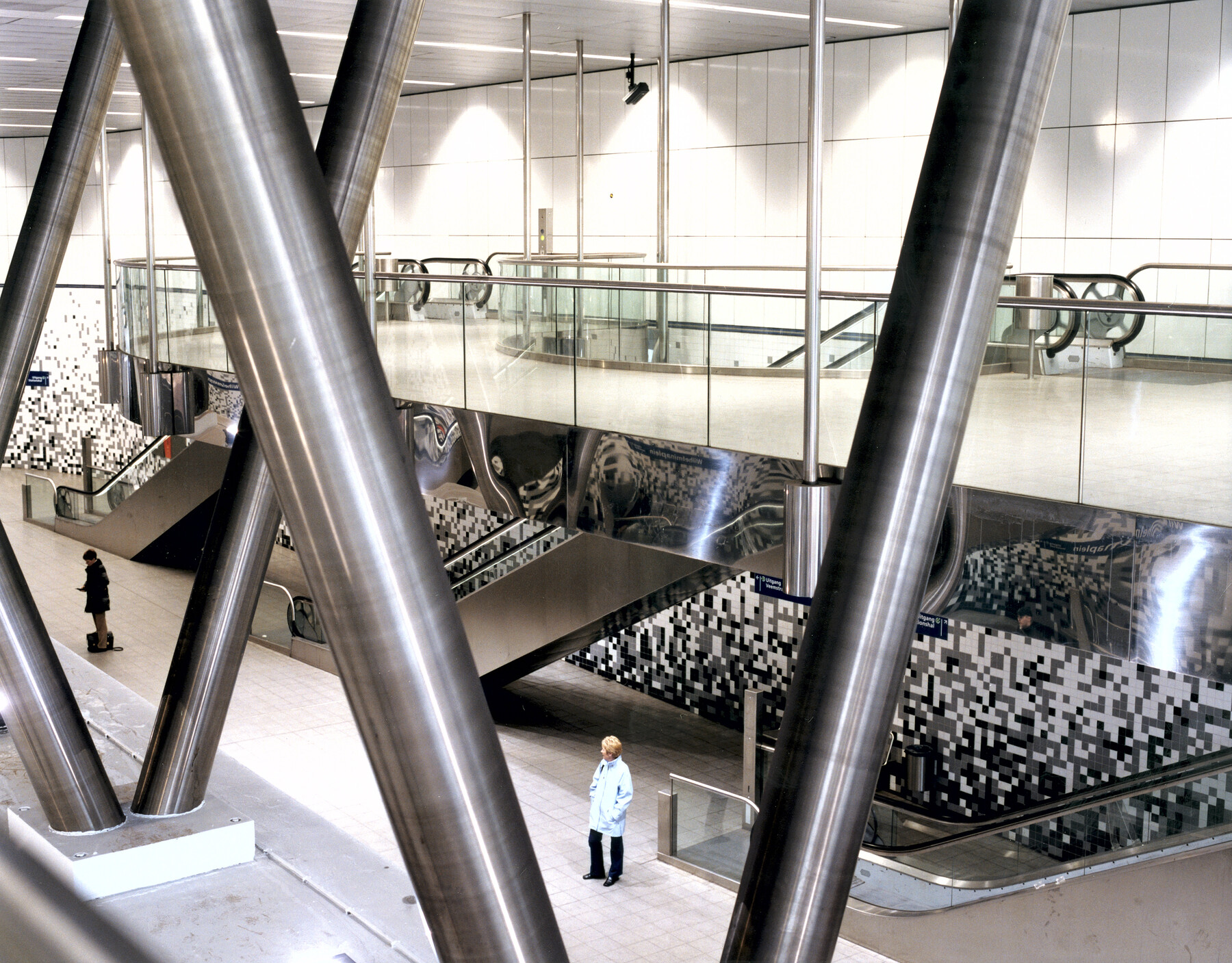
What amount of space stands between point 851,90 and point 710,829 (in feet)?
36.4

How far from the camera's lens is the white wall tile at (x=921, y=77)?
56.7ft

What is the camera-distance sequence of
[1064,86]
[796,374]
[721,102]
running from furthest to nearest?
[721,102]
[1064,86]
[796,374]

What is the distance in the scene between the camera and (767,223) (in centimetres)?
1997

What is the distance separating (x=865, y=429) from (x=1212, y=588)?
6.46 metres

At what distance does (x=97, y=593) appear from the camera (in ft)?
64.2

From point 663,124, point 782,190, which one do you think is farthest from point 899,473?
point 782,190

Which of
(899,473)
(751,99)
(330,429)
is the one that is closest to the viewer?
(330,429)

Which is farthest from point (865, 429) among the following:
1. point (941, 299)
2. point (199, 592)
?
point (199, 592)

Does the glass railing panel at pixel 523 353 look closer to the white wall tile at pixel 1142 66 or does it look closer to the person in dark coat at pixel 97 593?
the white wall tile at pixel 1142 66

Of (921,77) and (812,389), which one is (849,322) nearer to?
(812,389)

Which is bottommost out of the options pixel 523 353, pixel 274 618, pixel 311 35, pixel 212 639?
pixel 274 618

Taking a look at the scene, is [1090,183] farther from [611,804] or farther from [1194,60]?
[611,804]

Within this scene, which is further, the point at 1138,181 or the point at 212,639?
the point at 1138,181

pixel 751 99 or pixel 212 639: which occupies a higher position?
pixel 751 99
